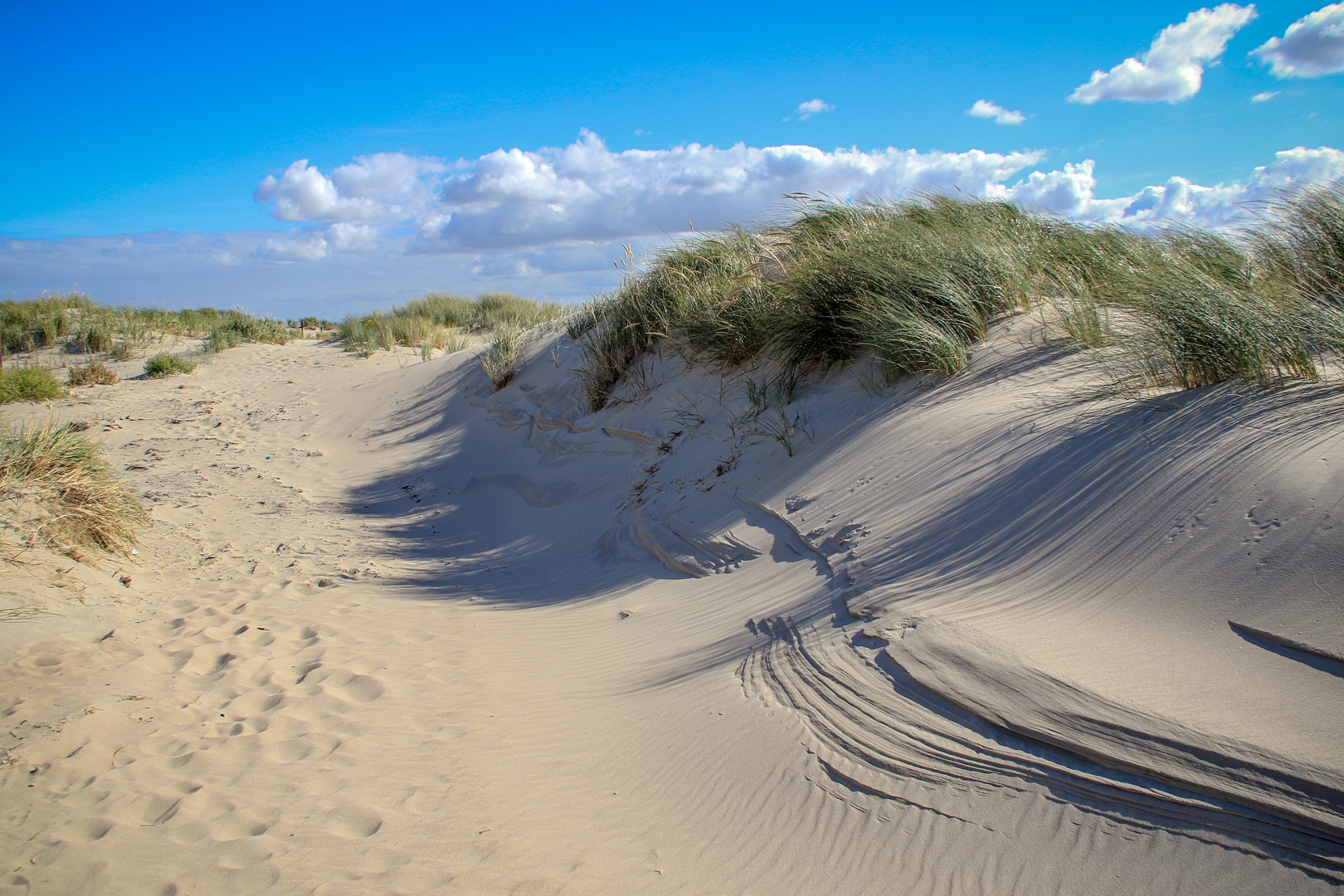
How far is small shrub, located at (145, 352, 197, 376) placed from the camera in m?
13.0

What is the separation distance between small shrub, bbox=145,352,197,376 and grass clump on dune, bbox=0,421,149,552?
898 centimetres

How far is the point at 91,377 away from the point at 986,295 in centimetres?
1475

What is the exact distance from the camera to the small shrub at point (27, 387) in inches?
419

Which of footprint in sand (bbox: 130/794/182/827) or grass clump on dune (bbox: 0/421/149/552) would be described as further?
grass clump on dune (bbox: 0/421/149/552)

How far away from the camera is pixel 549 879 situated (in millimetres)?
2148

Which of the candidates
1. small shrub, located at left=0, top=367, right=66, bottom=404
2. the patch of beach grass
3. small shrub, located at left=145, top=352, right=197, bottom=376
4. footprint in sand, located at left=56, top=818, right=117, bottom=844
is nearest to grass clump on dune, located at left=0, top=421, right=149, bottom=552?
footprint in sand, located at left=56, top=818, right=117, bottom=844

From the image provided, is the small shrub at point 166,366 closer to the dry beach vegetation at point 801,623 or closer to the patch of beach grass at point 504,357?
the patch of beach grass at point 504,357

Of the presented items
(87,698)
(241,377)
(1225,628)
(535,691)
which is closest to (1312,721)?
(1225,628)

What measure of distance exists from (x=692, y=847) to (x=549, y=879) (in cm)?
47

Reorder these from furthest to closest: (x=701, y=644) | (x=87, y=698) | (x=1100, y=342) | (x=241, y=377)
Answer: (x=241, y=377) < (x=1100, y=342) < (x=701, y=644) < (x=87, y=698)

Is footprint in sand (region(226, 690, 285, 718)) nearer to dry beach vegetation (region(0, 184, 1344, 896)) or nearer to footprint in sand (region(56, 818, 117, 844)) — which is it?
dry beach vegetation (region(0, 184, 1344, 896))

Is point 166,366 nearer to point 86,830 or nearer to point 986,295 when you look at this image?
point 86,830

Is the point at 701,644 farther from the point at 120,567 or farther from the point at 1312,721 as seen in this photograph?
the point at 120,567

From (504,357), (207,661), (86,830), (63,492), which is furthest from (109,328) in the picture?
(86,830)
